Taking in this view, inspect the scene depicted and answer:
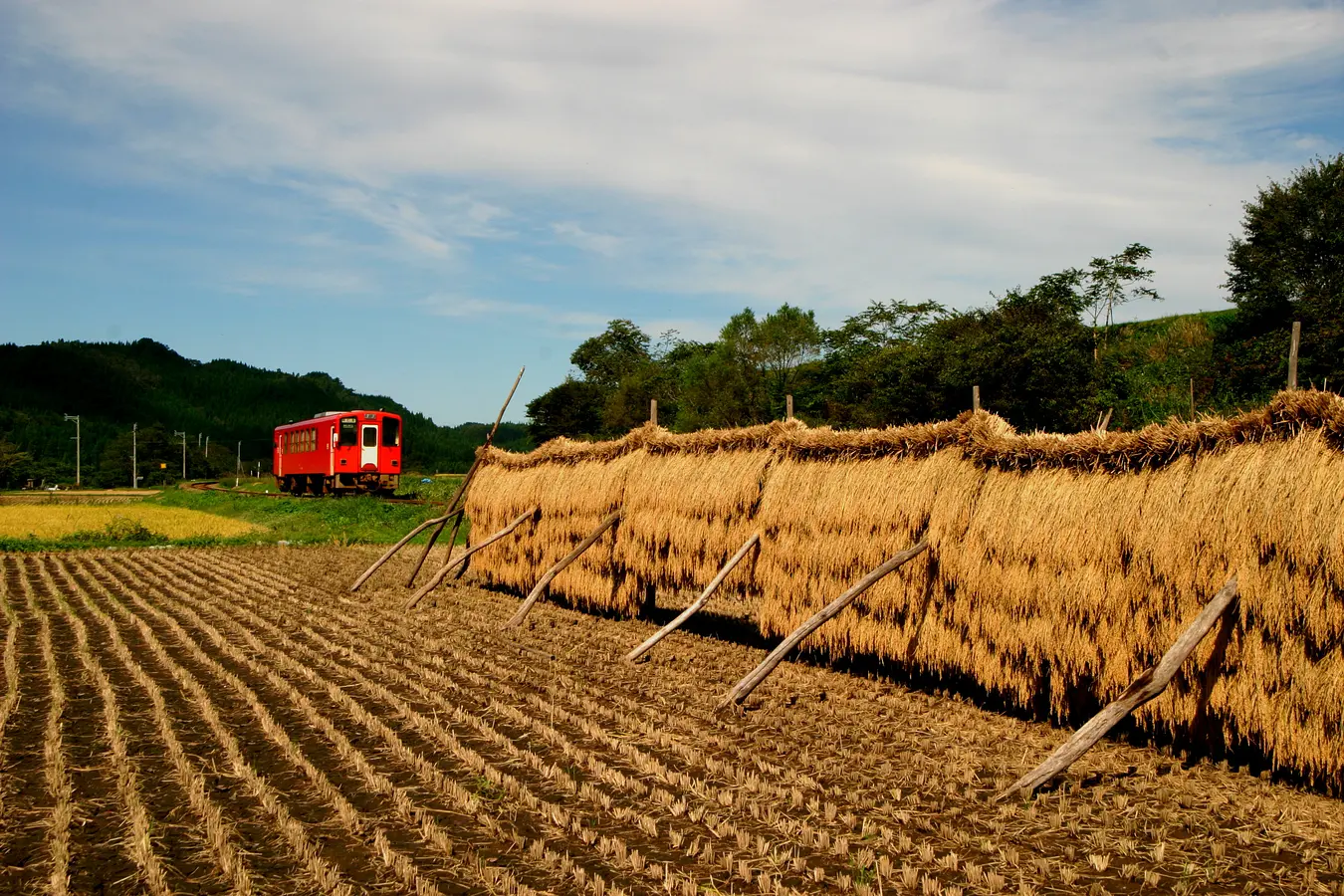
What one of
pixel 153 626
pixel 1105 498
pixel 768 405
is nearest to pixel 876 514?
pixel 1105 498

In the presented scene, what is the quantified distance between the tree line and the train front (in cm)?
1822

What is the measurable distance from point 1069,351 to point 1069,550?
32996 millimetres

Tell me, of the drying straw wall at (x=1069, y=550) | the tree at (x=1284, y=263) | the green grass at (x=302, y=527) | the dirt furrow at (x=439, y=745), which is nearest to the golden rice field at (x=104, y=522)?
the green grass at (x=302, y=527)

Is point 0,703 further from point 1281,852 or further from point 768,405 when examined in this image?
point 768,405

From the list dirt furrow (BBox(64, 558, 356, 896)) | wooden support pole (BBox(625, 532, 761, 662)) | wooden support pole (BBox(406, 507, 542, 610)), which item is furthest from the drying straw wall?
dirt furrow (BBox(64, 558, 356, 896))

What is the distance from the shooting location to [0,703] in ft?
28.5

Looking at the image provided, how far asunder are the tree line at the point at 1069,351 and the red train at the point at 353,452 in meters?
18.3

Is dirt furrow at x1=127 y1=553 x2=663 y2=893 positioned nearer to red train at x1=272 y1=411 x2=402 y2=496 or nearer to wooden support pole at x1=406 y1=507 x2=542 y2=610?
wooden support pole at x1=406 y1=507 x2=542 y2=610

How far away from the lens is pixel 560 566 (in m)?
13.5

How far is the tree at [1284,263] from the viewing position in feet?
112

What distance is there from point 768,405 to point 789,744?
48991 millimetres

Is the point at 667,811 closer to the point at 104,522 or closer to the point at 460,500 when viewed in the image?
the point at 460,500

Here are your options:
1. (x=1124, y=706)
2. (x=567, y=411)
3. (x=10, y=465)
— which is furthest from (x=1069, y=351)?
(x=10, y=465)

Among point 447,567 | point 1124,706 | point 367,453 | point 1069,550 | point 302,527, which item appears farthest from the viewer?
point 367,453
